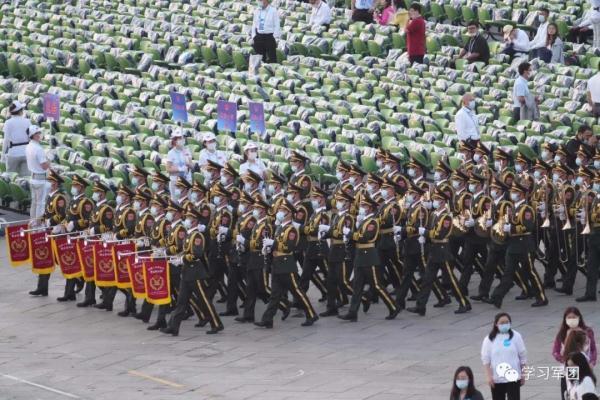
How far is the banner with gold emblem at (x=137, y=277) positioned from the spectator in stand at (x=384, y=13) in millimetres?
13086

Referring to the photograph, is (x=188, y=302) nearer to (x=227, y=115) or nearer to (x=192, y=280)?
(x=192, y=280)

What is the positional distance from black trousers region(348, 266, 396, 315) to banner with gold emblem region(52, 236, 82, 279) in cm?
412

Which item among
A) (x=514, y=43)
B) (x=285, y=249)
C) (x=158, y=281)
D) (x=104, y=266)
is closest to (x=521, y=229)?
(x=285, y=249)

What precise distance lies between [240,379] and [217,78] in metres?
12.8

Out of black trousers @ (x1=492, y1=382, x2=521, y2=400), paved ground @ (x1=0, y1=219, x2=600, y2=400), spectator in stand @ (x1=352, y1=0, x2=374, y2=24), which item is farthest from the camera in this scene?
spectator in stand @ (x1=352, y1=0, x2=374, y2=24)

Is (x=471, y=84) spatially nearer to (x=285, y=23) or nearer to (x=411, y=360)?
(x=285, y=23)

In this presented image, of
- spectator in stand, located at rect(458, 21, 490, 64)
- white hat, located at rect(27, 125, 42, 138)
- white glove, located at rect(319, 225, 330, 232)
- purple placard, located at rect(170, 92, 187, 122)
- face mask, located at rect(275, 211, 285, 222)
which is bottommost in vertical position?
white glove, located at rect(319, 225, 330, 232)

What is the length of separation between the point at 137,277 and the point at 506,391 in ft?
24.5

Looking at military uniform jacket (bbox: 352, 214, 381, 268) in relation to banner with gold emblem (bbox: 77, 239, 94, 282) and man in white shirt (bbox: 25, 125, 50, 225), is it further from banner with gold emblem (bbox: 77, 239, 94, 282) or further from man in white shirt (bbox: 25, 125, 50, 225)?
man in white shirt (bbox: 25, 125, 50, 225)

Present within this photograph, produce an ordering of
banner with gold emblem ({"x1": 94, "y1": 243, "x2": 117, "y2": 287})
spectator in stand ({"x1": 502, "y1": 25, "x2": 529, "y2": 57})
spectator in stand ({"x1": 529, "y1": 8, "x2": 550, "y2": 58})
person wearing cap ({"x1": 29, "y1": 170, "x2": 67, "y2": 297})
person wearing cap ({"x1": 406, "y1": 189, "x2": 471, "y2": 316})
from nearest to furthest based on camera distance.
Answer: person wearing cap ({"x1": 406, "y1": 189, "x2": 471, "y2": 316}), banner with gold emblem ({"x1": 94, "y1": 243, "x2": 117, "y2": 287}), person wearing cap ({"x1": 29, "y1": 170, "x2": 67, "y2": 297}), spectator in stand ({"x1": 529, "y1": 8, "x2": 550, "y2": 58}), spectator in stand ({"x1": 502, "y1": 25, "x2": 529, "y2": 57})

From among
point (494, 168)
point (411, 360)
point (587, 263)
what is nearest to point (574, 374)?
point (411, 360)

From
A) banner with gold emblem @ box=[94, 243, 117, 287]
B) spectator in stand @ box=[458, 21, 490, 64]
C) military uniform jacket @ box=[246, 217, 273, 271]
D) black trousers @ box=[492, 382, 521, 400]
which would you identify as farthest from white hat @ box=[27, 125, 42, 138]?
black trousers @ box=[492, 382, 521, 400]

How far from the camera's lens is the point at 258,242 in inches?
1037

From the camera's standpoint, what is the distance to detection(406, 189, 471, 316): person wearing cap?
87.2 ft
